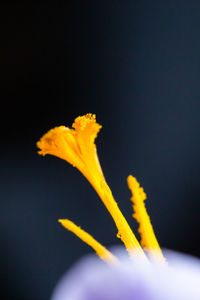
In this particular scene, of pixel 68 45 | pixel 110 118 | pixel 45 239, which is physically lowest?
pixel 45 239

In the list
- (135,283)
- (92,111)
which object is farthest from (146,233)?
(92,111)

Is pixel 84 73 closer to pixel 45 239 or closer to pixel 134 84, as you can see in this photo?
pixel 134 84

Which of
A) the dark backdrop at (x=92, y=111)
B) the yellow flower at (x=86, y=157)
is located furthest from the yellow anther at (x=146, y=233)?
the dark backdrop at (x=92, y=111)

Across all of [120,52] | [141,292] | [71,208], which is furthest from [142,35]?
[141,292]

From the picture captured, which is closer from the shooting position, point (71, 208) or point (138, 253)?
point (138, 253)

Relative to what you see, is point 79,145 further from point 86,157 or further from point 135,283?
point 135,283
